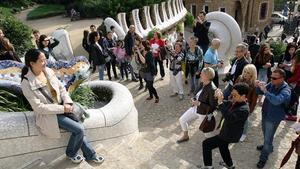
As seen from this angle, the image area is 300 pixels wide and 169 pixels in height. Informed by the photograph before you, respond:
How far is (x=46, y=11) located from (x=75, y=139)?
83.6 ft

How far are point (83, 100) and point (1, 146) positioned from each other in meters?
1.67

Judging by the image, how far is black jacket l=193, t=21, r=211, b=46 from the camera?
9.79m

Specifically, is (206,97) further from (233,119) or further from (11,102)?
(11,102)

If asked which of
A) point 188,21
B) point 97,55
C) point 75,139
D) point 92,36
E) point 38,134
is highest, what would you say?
point 92,36

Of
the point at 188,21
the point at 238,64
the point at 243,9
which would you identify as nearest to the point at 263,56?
the point at 238,64

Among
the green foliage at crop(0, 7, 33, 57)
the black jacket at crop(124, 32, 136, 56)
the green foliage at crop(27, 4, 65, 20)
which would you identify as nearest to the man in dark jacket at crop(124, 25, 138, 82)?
the black jacket at crop(124, 32, 136, 56)

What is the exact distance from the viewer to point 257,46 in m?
8.88

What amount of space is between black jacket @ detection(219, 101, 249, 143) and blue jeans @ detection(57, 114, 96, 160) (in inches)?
80.2

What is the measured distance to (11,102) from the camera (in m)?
5.55

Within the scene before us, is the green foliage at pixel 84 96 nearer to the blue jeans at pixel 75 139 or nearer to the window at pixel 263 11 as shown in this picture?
the blue jeans at pixel 75 139

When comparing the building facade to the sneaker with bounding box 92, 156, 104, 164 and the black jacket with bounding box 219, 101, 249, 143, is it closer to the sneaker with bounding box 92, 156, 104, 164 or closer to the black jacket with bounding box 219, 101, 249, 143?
the black jacket with bounding box 219, 101, 249, 143

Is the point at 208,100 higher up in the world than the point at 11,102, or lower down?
lower down

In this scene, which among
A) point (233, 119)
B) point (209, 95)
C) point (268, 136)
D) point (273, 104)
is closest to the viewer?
point (233, 119)

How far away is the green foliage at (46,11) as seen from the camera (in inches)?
1076
